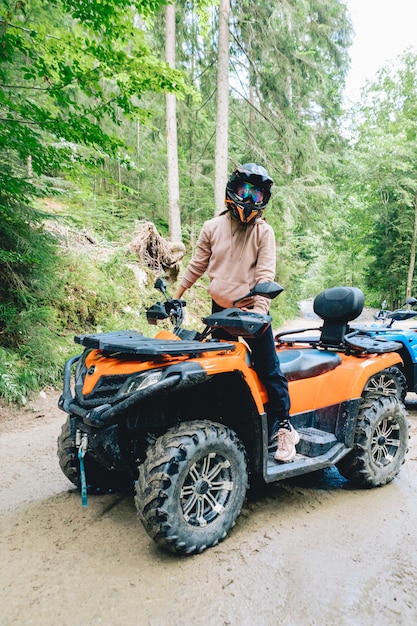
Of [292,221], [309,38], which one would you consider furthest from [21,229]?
[309,38]

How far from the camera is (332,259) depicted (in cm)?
3366

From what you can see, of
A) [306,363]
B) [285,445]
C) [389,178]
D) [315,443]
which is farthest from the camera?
[389,178]

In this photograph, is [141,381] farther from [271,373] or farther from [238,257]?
[238,257]

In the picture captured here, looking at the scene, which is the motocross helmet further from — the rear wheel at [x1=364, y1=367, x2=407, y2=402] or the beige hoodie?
the rear wheel at [x1=364, y1=367, x2=407, y2=402]

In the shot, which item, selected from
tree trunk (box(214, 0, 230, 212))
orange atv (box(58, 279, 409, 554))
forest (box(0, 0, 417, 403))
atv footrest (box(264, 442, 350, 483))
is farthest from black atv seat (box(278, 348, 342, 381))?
tree trunk (box(214, 0, 230, 212))

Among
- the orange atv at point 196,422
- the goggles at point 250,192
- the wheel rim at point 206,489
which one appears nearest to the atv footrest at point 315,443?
the orange atv at point 196,422

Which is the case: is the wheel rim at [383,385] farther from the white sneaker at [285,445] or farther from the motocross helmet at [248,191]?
the motocross helmet at [248,191]

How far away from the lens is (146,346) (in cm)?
218

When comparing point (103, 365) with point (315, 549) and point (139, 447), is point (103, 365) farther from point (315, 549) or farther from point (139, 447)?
point (315, 549)

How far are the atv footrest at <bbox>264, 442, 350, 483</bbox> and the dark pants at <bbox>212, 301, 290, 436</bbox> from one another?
1.00 feet

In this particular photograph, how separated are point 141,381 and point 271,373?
0.97 meters

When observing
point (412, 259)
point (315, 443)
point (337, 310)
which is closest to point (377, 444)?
point (315, 443)

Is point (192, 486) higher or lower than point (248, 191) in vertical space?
lower

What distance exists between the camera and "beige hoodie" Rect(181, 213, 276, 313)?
9.46 feet
